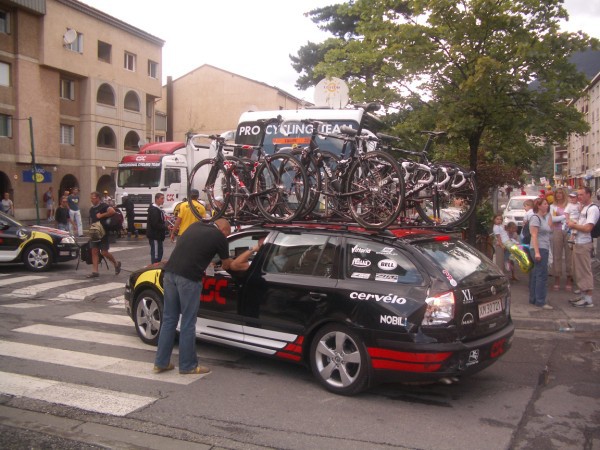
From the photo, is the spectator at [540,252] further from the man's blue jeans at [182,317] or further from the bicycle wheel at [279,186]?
the man's blue jeans at [182,317]

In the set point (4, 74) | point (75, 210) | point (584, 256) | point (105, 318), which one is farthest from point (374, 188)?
point (4, 74)

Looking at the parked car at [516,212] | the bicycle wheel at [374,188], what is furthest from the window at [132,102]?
the bicycle wheel at [374,188]

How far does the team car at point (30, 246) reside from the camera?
13.1m

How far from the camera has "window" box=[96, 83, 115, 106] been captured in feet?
119

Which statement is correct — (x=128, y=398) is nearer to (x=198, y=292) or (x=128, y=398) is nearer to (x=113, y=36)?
(x=198, y=292)

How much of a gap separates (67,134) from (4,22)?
700cm

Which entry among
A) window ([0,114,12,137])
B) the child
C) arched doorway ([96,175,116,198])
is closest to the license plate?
the child

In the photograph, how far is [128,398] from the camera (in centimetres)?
515

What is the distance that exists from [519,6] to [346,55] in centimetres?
562

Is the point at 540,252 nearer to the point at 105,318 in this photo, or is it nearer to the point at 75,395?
the point at 105,318

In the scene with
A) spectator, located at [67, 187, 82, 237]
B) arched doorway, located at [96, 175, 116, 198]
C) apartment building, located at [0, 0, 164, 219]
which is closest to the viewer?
spectator, located at [67, 187, 82, 237]

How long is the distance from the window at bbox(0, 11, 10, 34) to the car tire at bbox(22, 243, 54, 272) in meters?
21.5

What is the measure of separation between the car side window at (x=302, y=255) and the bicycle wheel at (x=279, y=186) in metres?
0.49

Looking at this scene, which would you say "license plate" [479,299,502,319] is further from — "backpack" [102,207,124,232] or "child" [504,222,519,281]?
"backpack" [102,207,124,232]
